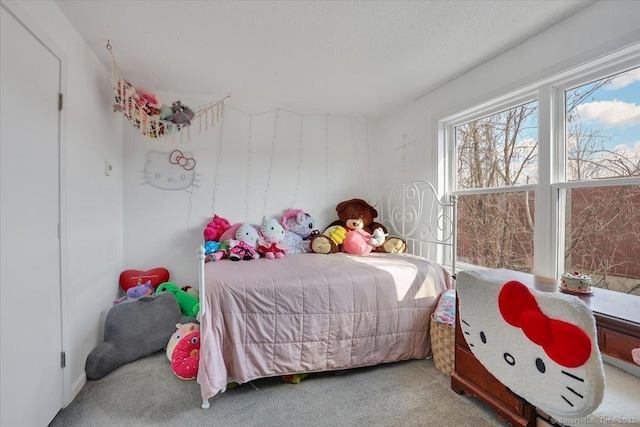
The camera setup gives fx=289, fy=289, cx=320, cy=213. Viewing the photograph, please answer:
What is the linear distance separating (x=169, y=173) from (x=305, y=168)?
1339 millimetres

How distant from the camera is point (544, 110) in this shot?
1.82 m

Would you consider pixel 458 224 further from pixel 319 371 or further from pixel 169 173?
pixel 169 173

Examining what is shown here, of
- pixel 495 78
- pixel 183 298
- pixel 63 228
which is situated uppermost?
pixel 495 78

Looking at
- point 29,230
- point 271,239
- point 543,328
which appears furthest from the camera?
point 271,239

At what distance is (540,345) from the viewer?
64 cm

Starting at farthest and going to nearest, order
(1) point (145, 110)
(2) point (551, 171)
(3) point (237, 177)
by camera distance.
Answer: (3) point (237, 177) < (1) point (145, 110) < (2) point (551, 171)

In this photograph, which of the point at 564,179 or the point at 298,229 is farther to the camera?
the point at 298,229

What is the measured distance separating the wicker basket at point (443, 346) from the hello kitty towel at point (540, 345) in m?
1.14

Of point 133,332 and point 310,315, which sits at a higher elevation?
point 310,315

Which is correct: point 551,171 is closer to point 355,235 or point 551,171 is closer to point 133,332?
point 355,235

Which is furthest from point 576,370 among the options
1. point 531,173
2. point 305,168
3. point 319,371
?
point 305,168

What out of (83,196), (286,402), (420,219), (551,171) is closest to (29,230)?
(83,196)

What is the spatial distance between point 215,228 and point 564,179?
8.71 ft

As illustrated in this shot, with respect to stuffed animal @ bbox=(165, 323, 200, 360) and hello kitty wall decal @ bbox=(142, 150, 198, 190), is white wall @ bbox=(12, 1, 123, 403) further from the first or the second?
stuffed animal @ bbox=(165, 323, 200, 360)
